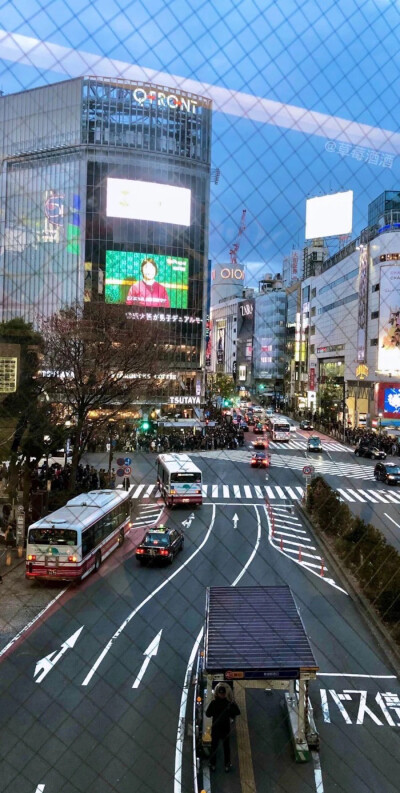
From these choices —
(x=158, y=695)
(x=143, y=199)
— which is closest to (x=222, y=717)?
(x=158, y=695)

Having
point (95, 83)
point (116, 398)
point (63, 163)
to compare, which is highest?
point (95, 83)

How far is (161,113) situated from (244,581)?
41.2ft

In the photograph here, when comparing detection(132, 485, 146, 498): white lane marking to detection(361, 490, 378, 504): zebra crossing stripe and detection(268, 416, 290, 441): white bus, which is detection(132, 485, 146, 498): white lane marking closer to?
detection(361, 490, 378, 504): zebra crossing stripe

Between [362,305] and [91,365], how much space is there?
7696 mm

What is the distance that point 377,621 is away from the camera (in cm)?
274

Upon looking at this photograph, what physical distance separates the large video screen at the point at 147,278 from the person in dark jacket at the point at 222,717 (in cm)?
1159

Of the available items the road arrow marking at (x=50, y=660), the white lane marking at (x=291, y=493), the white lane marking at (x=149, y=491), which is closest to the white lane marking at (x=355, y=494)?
the white lane marking at (x=291, y=493)

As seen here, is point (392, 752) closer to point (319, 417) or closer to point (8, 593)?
point (8, 593)

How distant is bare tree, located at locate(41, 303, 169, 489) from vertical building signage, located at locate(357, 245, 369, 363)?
20.9 ft

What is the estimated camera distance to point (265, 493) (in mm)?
6816

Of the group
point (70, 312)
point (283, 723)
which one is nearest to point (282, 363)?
point (70, 312)

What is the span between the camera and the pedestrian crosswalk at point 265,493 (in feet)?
21.1

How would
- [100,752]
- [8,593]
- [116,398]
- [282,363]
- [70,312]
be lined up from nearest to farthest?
[100,752] → [8,593] → [116,398] → [70,312] → [282,363]

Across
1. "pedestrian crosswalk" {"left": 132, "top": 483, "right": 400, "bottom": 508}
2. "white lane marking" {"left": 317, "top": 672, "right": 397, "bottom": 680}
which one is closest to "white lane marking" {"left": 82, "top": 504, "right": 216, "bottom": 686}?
"white lane marking" {"left": 317, "top": 672, "right": 397, "bottom": 680}
